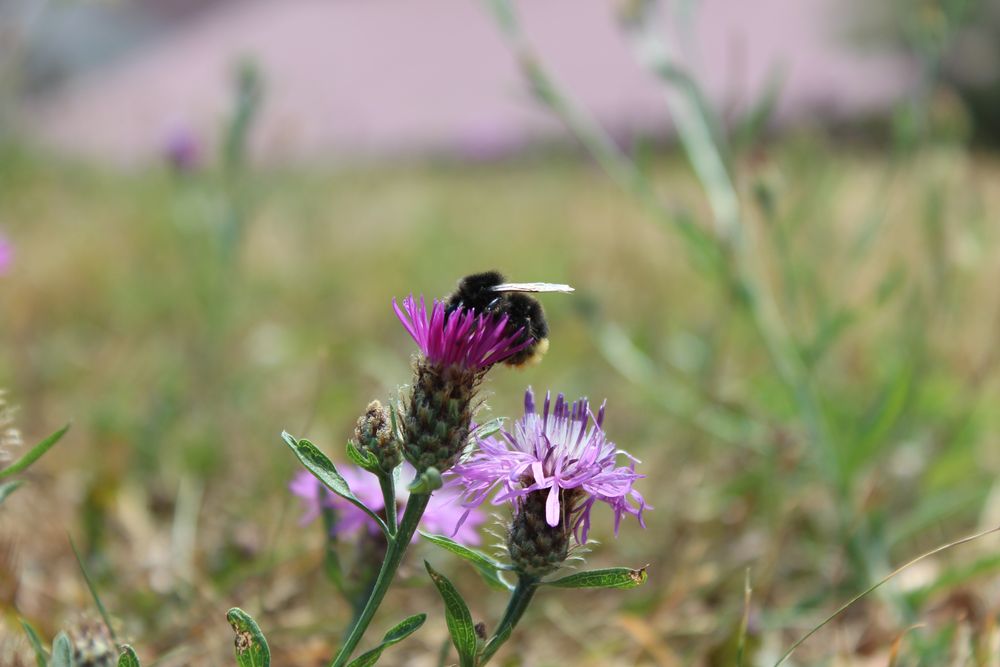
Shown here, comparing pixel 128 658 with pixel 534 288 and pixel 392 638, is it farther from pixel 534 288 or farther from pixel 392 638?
pixel 534 288

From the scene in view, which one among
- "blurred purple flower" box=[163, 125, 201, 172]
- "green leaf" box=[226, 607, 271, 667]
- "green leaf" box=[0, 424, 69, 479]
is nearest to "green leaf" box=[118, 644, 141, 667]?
"green leaf" box=[226, 607, 271, 667]

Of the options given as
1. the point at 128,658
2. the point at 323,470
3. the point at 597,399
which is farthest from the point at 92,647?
the point at 597,399

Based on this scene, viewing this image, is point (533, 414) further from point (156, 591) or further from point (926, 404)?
point (926, 404)

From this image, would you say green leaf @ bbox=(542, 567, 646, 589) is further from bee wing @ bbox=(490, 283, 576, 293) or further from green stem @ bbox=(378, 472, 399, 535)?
bee wing @ bbox=(490, 283, 576, 293)

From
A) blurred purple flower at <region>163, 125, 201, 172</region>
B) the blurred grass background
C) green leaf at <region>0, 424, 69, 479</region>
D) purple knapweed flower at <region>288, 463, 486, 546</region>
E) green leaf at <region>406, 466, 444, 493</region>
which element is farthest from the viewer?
A: blurred purple flower at <region>163, 125, 201, 172</region>

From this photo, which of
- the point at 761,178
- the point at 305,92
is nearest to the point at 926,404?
the point at 761,178
